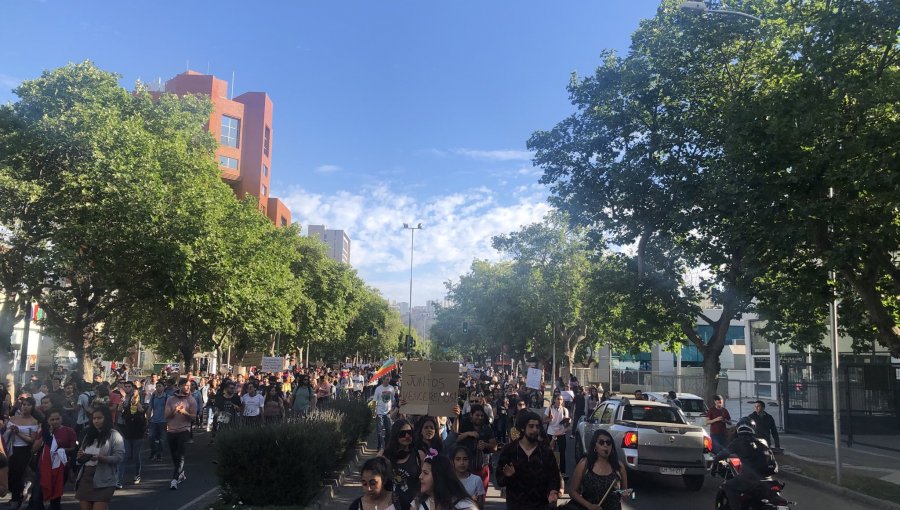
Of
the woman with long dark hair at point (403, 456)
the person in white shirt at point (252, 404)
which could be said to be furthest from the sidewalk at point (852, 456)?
the person in white shirt at point (252, 404)

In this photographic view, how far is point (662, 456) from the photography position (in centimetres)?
1145

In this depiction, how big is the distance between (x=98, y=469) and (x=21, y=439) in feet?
7.24

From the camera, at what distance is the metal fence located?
21.9 metres

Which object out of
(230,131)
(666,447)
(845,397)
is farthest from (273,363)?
(230,131)

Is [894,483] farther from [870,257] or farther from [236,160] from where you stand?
[236,160]

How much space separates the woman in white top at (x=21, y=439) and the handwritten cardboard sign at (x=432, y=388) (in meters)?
5.12

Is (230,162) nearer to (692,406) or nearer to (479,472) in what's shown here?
Answer: (692,406)

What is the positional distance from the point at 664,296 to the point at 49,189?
21.5 meters

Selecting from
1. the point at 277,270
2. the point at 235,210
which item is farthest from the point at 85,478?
the point at 277,270

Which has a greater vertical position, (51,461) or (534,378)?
(534,378)

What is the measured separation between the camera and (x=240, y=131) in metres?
66.9

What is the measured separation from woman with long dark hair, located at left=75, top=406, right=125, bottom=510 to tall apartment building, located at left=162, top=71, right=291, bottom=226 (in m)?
58.1

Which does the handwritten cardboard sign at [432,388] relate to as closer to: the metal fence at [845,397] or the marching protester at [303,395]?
the marching protester at [303,395]

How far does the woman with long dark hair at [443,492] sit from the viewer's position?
178 inches
